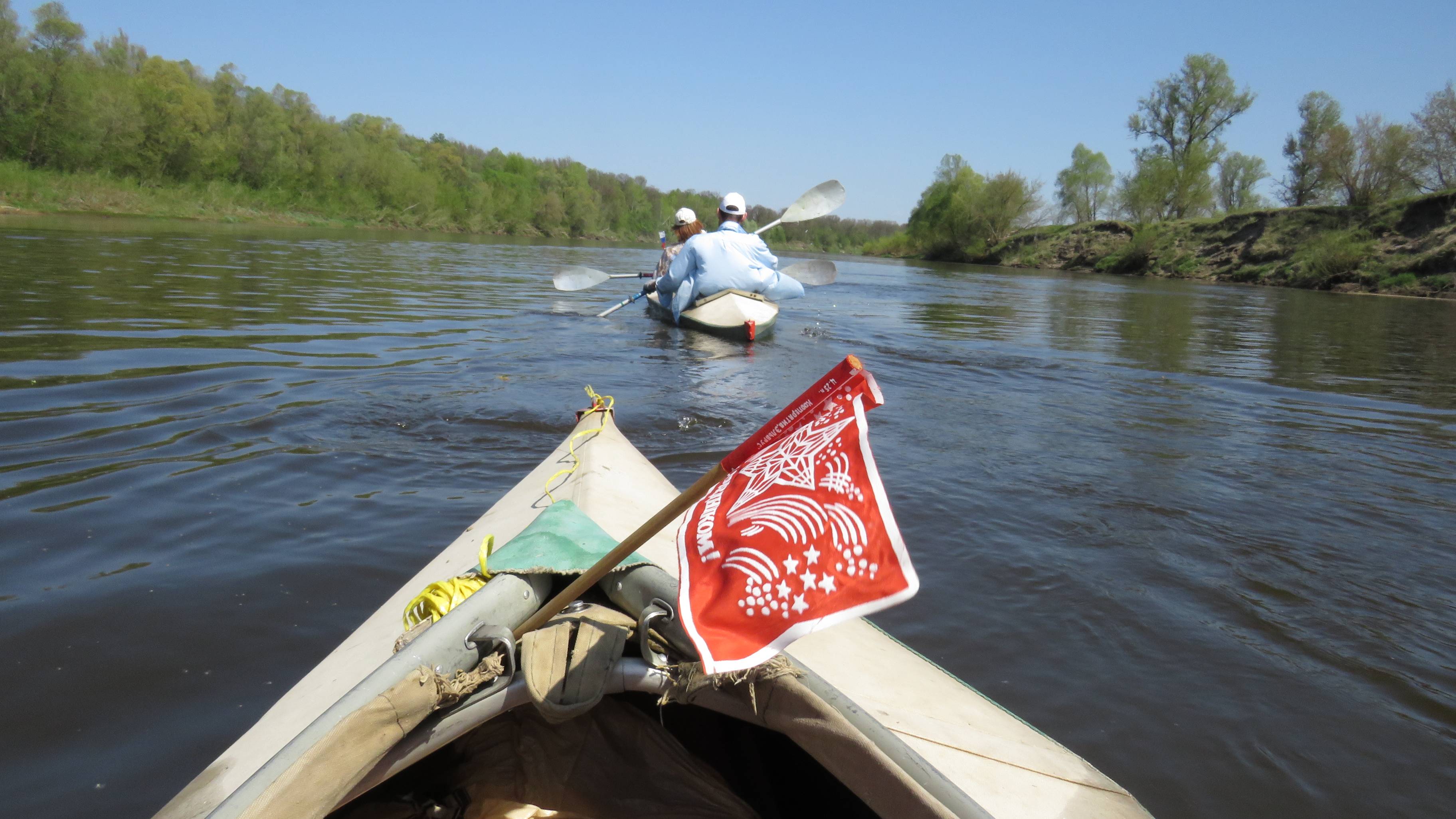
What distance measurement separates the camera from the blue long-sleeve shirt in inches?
382

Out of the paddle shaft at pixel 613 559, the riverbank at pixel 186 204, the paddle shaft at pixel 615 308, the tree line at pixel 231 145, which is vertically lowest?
the paddle shaft at pixel 613 559

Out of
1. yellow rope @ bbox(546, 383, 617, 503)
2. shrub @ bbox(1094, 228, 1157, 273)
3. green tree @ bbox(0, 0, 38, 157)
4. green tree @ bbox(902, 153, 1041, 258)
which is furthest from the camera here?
green tree @ bbox(902, 153, 1041, 258)

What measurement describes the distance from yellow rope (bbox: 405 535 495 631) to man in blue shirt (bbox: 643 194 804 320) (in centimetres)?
810

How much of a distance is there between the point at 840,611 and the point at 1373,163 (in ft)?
129

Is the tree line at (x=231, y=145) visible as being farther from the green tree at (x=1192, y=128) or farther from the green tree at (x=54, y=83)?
the green tree at (x=1192, y=128)

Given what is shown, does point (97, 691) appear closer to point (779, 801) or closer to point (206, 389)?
point (779, 801)

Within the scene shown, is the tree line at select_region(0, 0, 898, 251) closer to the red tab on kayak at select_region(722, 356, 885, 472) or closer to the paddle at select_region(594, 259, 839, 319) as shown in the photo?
the paddle at select_region(594, 259, 839, 319)

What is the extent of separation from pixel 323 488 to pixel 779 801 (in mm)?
3085

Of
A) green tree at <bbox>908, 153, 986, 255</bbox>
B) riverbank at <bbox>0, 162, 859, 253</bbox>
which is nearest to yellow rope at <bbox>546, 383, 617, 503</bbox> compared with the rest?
riverbank at <bbox>0, 162, 859, 253</bbox>

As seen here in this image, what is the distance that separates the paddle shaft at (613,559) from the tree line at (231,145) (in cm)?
4129

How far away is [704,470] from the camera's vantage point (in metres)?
4.71

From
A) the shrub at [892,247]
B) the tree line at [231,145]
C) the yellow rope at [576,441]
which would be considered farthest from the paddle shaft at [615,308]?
the shrub at [892,247]

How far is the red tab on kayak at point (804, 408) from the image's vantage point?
1271mm

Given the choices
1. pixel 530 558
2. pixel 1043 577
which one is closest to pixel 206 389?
pixel 530 558
